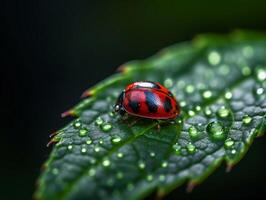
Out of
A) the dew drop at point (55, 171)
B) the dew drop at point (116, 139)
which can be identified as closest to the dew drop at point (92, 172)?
the dew drop at point (55, 171)

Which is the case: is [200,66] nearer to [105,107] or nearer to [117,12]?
[105,107]

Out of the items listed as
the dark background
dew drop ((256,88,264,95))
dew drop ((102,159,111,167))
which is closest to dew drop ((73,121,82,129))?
dew drop ((102,159,111,167))

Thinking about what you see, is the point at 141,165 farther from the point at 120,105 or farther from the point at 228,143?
the point at 120,105

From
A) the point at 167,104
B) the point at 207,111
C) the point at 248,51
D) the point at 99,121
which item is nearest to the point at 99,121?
the point at 99,121

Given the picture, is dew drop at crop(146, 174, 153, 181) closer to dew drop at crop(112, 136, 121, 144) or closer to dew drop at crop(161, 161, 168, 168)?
dew drop at crop(161, 161, 168, 168)

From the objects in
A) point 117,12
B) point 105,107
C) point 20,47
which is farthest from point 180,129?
point 20,47

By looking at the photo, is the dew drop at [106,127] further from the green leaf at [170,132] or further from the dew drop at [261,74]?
the dew drop at [261,74]
